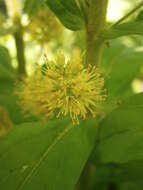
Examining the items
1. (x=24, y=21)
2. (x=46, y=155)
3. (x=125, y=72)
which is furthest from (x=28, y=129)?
(x=24, y=21)

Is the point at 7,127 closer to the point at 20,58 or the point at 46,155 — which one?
the point at 20,58

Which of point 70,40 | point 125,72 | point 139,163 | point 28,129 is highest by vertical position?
point 70,40

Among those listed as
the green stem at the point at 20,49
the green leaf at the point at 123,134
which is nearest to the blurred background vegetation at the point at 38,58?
the green stem at the point at 20,49

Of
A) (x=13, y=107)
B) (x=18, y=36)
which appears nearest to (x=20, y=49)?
(x=18, y=36)

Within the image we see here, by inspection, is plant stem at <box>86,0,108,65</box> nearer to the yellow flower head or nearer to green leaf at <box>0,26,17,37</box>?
the yellow flower head

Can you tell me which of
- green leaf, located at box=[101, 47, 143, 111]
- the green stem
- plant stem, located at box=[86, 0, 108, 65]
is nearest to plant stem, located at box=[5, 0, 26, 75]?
the green stem

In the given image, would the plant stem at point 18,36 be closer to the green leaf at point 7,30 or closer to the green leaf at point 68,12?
the green leaf at point 7,30
